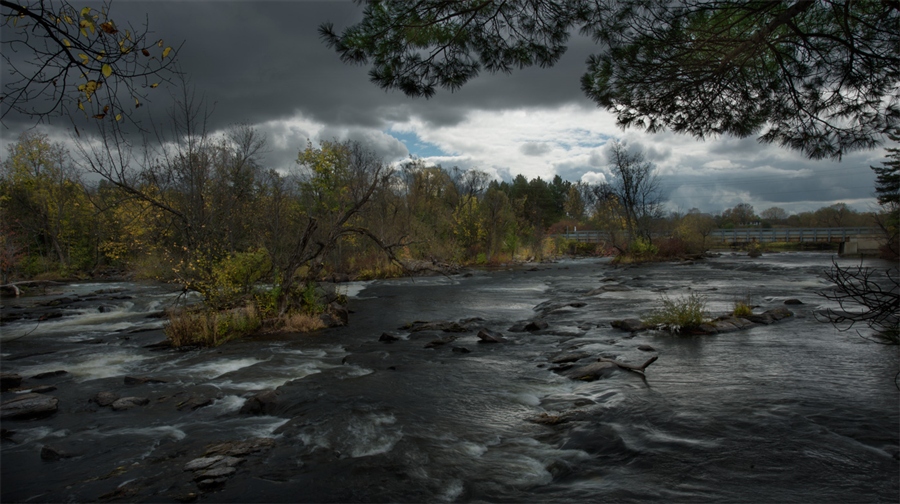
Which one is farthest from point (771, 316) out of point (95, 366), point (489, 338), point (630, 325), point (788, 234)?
point (788, 234)

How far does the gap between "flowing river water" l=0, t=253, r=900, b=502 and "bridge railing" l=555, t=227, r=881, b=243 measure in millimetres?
41896

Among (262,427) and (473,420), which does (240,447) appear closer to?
(262,427)

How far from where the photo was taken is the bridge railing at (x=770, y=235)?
51719 millimetres

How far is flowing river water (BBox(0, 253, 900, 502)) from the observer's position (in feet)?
16.0

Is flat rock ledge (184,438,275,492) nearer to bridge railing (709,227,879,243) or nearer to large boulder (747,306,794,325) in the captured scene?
large boulder (747,306,794,325)

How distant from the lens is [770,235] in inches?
2226

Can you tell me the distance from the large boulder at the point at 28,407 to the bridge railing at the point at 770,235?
158 feet

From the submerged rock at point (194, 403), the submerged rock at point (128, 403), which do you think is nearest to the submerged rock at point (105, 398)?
the submerged rock at point (128, 403)

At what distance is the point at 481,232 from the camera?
4128 cm

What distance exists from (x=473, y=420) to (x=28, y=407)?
6.90m

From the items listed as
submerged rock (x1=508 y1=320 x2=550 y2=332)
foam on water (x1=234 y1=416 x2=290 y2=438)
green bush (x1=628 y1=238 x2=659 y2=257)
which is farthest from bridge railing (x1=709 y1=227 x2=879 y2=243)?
foam on water (x1=234 y1=416 x2=290 y2=438)

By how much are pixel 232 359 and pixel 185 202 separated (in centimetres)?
792

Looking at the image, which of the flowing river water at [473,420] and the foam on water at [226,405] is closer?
the flowing river water at [473,420]

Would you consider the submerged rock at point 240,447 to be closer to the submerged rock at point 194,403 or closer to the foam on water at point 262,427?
the foam on water at point 262,427
